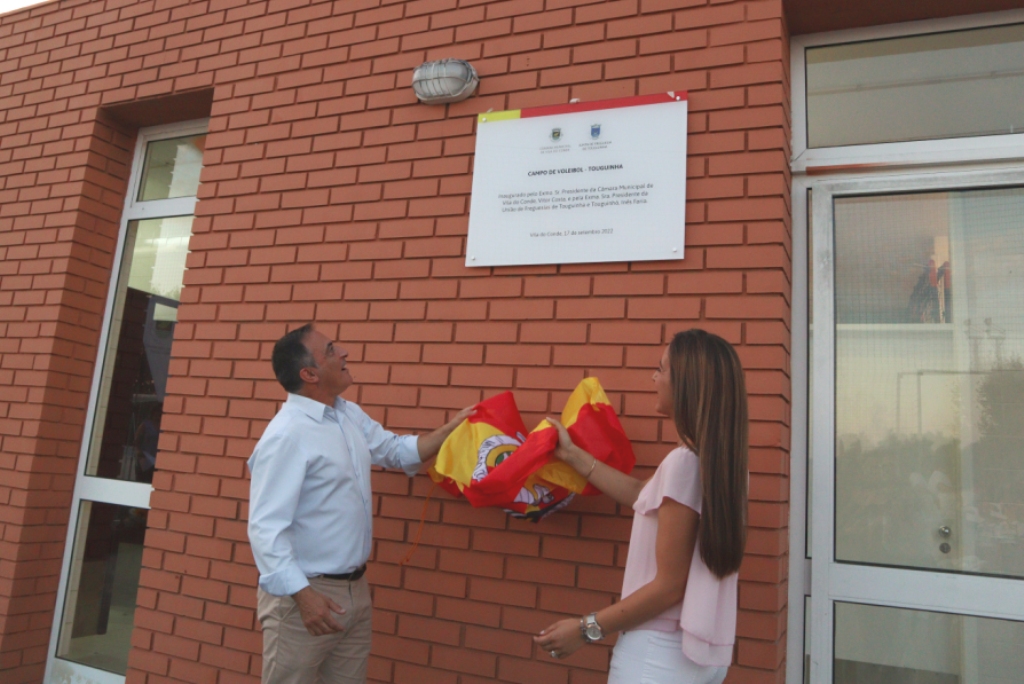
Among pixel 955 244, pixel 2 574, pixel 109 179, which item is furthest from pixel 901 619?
pixel 109 179

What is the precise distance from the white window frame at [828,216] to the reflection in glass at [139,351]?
3388 millimetres

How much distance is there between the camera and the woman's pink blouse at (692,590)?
1.79 meters

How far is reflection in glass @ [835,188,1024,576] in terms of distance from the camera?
2562 millimetres

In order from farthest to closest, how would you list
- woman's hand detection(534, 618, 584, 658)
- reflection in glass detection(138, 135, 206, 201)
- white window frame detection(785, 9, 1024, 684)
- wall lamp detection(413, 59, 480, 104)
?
reflection in glass detection(138, 135, 206, 201) < wall lamp detection(413, 59, 480, 104) < white window frame detection(785, 9, 1024, 684) < woman's hand detection(534, 618, 584, 658)

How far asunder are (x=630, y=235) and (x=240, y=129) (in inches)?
87.7

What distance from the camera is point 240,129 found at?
3738mm

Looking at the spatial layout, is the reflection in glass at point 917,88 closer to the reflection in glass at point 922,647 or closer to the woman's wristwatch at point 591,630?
the reflection in glass at point 922,647

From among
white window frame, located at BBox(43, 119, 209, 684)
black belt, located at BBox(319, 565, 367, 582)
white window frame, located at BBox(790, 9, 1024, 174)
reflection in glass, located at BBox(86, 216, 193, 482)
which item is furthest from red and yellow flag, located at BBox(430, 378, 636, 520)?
reflection in glass, located at BBox(86, 216, 193, 482)

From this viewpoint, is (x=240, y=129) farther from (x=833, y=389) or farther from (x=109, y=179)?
(x=833, y=389)

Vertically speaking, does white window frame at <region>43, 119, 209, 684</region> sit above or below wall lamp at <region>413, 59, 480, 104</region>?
below

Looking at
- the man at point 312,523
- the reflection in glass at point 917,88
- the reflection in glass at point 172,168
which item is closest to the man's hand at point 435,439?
the man at point 312,523

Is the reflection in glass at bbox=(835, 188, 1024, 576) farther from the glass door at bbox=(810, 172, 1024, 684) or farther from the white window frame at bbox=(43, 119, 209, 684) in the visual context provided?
the white window frame at bbox=(43, 119, 209, 684)

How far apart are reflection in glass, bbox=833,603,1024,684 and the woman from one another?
3.17ft

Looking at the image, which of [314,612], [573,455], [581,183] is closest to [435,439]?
[573,455]
